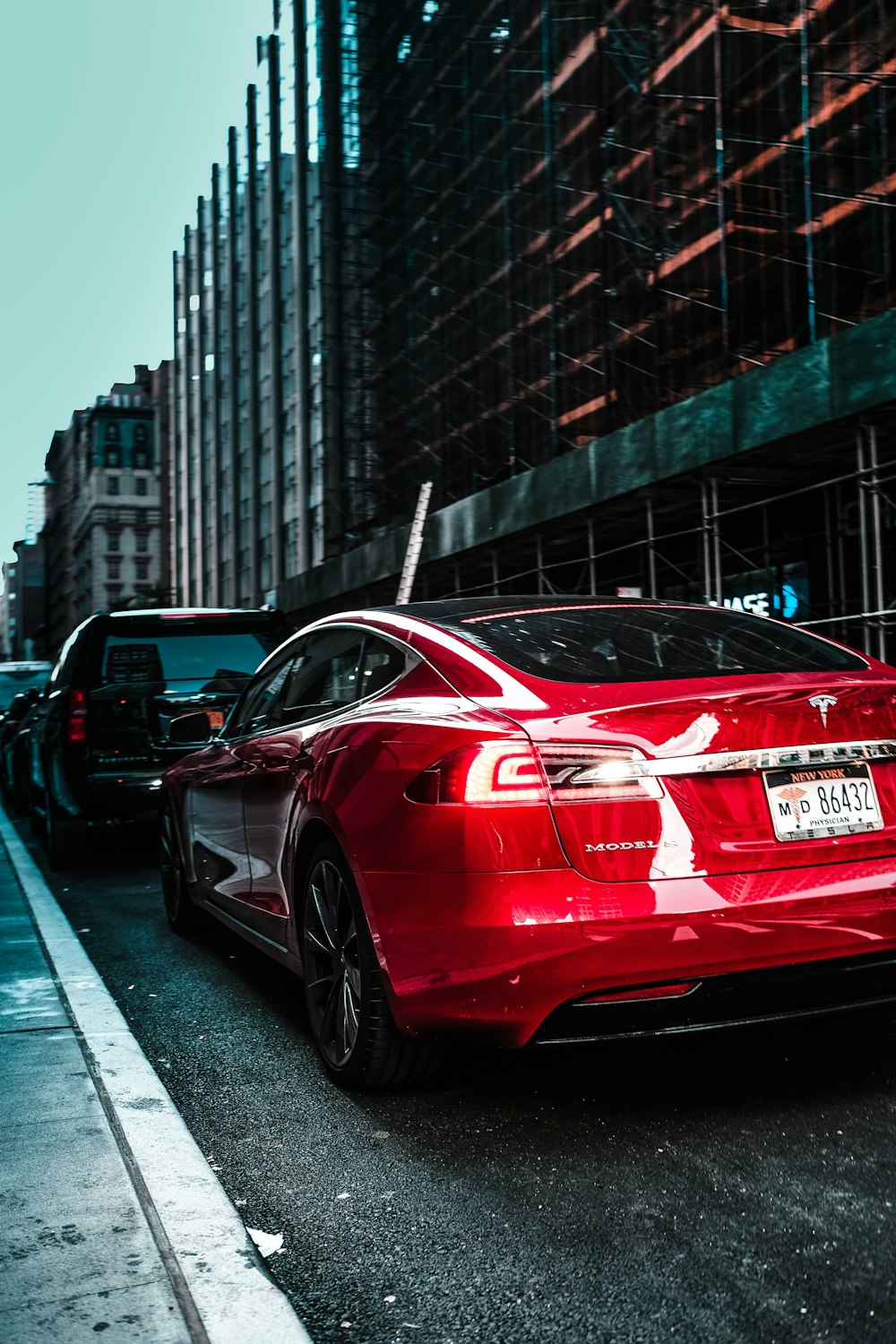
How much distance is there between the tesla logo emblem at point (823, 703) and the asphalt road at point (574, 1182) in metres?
1.04

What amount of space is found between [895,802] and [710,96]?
1836cm

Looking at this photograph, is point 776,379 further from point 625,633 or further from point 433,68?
point 433,68

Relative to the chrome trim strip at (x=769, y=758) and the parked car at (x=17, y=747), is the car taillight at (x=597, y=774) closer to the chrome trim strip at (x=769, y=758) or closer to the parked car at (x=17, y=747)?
the chrome trim strip at (x=769, y=758)

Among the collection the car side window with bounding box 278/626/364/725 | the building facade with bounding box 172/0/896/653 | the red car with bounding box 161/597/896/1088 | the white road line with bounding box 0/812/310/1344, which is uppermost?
the building facade with bounding box 172/0/896/653

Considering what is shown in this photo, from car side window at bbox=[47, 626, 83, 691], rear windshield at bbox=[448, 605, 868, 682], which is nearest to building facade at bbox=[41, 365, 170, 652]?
car side window at bbox=[47, 626, 83, 691]

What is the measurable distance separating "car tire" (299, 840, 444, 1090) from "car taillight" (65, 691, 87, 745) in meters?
5.59

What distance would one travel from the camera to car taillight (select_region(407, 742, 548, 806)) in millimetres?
3510

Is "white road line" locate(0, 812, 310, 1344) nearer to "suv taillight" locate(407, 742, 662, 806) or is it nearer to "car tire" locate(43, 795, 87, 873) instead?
"suv taillight" locate(407, 742, 662, 806)

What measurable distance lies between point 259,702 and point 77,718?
13.7ft

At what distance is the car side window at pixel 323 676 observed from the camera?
4.68 metres

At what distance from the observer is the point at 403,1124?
3822mm

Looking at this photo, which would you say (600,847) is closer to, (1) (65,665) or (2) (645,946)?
(2) (645,946)

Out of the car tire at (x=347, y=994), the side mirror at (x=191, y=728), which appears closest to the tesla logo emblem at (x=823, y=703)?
the car tire at (x=347, y=994)

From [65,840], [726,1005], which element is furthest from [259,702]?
[65,840]
